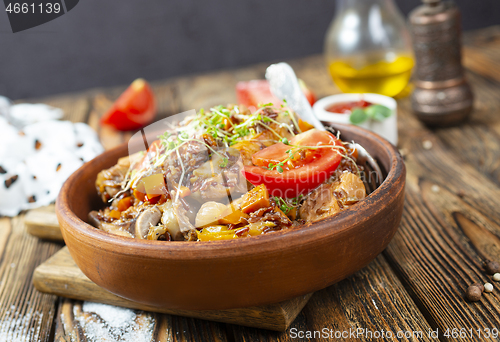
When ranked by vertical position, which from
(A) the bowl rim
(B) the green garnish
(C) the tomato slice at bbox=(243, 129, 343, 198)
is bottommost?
(B) the green garnish

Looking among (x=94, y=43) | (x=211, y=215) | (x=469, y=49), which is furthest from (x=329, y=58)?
(x=94, y=43)

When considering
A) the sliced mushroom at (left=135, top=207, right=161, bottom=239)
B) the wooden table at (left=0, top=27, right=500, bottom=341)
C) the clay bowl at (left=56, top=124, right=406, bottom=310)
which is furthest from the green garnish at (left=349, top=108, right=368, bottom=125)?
the sliced mushroom at (left=135, top=207, right=161, bottom=239)

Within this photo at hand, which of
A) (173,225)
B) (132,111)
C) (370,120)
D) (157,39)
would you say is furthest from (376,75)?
(157,39)

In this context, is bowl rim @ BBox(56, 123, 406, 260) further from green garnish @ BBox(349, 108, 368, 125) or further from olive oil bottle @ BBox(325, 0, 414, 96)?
olive oil bottle @ BBox(325, 0, 414, 96)

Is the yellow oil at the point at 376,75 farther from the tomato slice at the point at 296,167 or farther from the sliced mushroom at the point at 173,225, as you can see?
the sliced mushroom at the point at 173,225

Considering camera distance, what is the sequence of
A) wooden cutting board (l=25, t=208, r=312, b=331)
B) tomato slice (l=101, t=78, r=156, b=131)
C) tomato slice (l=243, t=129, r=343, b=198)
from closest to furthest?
wooden cutting board (l=25, t=208, r=312, b=331) < tomato slice (l=243, t=129, r=343, b=198) < tomato slice (l=101, t=78, r=156, b=131)
